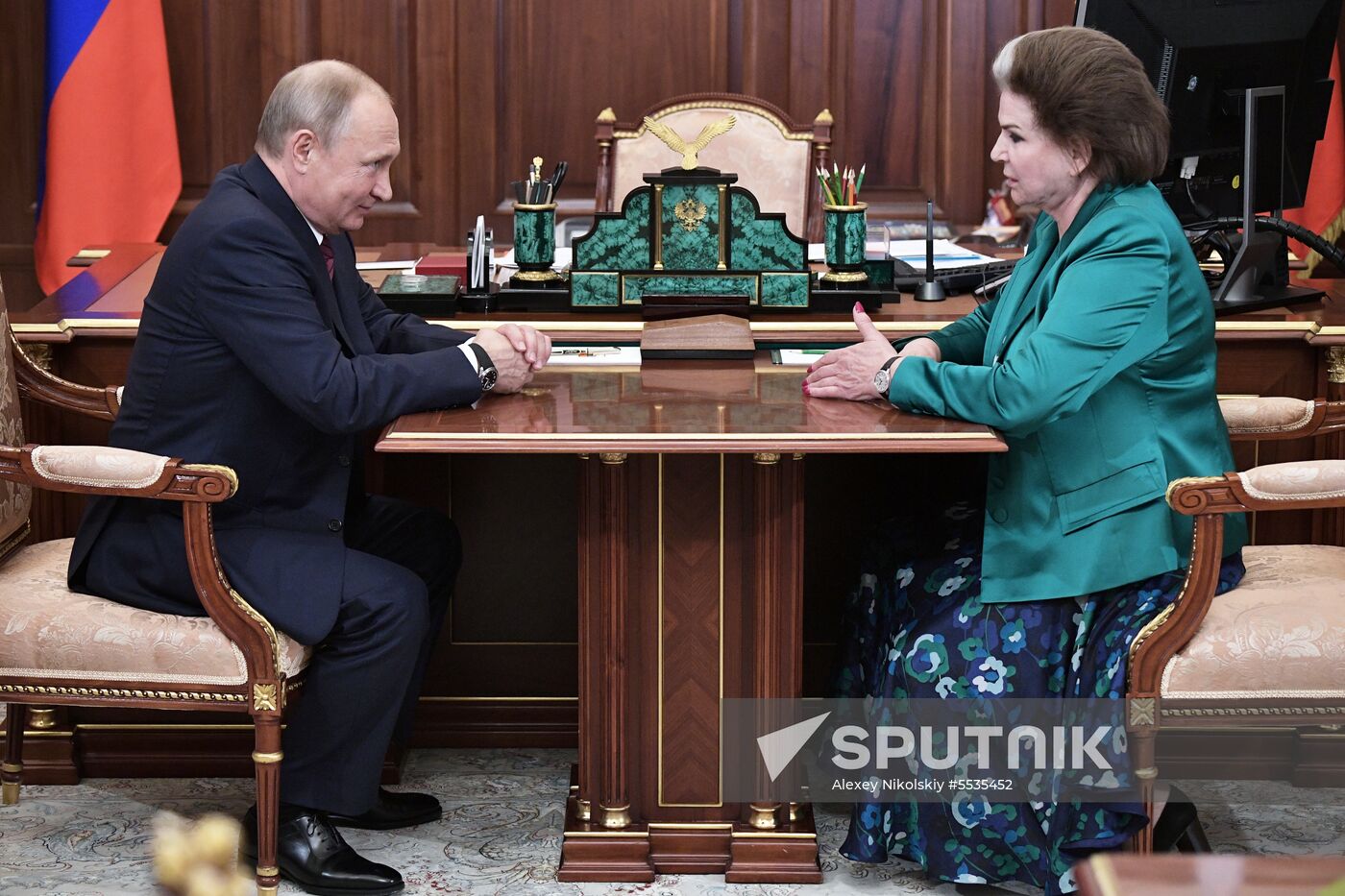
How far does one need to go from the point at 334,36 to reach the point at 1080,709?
3656mm

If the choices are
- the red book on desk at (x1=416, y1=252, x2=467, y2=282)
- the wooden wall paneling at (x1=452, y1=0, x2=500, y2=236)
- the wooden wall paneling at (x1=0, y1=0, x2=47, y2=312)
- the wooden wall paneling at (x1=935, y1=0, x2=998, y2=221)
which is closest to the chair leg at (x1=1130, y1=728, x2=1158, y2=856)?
the red book on desk at (x1=416, y1=252, x2=467, y2=282)

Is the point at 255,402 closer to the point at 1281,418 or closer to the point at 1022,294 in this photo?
the point at 1022,294

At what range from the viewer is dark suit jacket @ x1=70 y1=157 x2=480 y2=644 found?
2.45m

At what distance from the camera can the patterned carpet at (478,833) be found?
2646mm

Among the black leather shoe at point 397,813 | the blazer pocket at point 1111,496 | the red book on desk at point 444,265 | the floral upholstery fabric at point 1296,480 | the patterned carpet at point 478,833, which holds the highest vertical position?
the red book on desk at point 444,265

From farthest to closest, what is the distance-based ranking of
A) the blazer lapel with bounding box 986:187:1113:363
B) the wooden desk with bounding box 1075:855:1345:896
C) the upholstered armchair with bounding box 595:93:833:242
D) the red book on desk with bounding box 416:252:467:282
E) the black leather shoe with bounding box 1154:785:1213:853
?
1. the upholstered armchair with bounding box 595:93:833:242
2. the red book on desk with bounding box 416:252:467:282
3. the black leather shoe with bounding box 1154:785:1213:853
4. the blazer lapel with bounding box 986:187:1113:363
5. the wooden desk with bounding box 1075:855:1345:896

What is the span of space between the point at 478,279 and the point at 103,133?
8.06 feet

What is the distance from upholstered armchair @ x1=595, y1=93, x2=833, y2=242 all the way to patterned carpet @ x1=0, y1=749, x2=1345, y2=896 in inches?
67.4

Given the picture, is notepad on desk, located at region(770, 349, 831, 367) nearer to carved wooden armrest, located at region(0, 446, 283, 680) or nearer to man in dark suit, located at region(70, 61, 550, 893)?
man in dark suit, located at region(70, 61, 550, 893)

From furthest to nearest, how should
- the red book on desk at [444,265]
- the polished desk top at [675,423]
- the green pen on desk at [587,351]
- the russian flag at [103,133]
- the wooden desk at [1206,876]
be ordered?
the russian flag at [103,133] < the red book on desk at [444,265] < the green pen on desk at [587,351] < the polished desk top at [675,423] < the wooden desk at [1206,876]

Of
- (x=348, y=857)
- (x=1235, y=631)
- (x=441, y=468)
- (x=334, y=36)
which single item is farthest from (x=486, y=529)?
(x=334, y=36)

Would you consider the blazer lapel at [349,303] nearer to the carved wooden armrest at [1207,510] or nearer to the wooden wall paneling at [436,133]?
the carved wooden armrest at [1207,510]

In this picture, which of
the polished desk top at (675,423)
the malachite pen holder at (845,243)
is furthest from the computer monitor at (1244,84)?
the polished desk top at (675,423)

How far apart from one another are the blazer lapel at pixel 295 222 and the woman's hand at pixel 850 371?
30.1 inches
